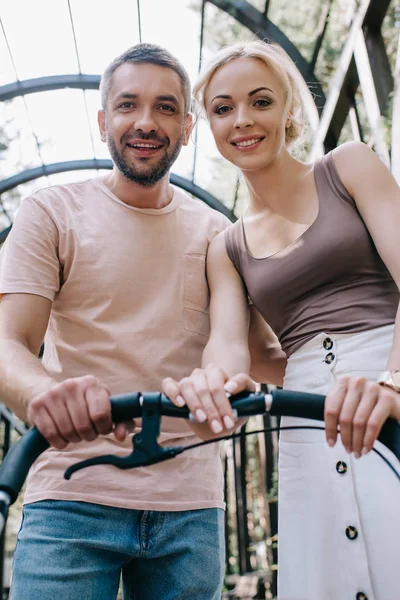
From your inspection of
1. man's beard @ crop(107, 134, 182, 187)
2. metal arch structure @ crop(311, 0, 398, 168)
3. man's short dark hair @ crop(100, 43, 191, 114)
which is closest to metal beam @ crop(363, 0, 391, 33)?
metal arch structure @ crop(311, 0, 398, 168)

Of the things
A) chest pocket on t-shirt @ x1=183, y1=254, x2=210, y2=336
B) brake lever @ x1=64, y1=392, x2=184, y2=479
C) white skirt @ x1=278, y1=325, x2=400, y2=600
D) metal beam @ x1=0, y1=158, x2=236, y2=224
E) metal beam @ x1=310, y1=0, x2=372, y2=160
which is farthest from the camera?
metal beam @ x1=0, y1=158, x2=236, y2=224

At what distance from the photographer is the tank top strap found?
1.91 meters

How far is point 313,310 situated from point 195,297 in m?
0.45

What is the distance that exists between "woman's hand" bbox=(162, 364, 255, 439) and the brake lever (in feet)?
0.16

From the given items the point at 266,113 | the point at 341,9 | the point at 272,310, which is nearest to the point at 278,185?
the point at 266,113

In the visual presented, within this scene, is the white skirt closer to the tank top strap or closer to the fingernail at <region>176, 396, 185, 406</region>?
the tank top strap

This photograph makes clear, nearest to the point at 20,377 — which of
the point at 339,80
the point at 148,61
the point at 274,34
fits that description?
the point at 148,61

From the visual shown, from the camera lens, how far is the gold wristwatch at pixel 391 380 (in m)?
1.40

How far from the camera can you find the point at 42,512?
71.7 inches

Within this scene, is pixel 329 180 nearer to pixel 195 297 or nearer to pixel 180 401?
pixel 195 297

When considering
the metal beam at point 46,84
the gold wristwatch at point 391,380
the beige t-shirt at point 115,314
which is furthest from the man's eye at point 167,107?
the metal beam at point 46,84

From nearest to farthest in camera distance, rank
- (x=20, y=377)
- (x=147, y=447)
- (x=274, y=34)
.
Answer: (x=147, y=447), (x=20, y=377), (x=274, y=34)

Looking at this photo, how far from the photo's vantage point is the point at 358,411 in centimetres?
123

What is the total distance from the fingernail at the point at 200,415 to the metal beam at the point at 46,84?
381 inches
